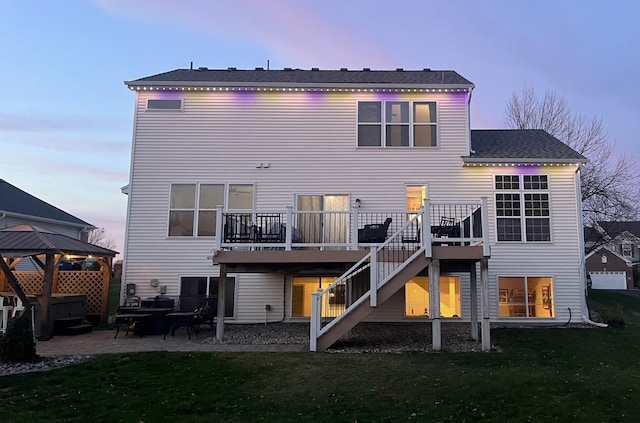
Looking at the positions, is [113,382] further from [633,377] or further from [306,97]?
[306,97]

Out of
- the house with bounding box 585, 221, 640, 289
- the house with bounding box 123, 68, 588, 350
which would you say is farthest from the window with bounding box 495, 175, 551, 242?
the house with bounding box 585, 221, 640, 289

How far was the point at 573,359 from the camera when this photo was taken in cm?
792

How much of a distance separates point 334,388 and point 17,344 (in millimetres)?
5513

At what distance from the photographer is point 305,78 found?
46.9 ft

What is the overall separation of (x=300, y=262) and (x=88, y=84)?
650 inches

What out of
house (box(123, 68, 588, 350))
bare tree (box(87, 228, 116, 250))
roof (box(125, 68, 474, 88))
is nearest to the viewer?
house (box(123, 68, 588, 350))

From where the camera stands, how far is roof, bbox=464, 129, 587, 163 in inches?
507

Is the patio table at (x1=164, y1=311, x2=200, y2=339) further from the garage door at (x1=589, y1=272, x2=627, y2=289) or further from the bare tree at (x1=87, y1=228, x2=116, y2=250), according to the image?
the bare tree at (x1=87, y1=228, x2=116, y2=250)

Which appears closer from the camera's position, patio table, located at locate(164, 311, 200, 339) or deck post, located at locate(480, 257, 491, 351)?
deck post, located at locate(480, 257, 491, 351)

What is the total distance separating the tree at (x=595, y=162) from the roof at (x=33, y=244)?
21.3 m

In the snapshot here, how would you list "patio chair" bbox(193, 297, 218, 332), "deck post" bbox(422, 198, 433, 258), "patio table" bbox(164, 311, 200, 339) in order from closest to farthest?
"deck post" bbox(422, 198, 433, 258)
"patio table" bbox(164, 311, 200, 339)
"patio chair" bbox(193, 297, 218, 332)

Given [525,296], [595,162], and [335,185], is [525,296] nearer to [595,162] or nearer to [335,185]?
[335,185]

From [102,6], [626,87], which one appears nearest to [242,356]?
[102,6]

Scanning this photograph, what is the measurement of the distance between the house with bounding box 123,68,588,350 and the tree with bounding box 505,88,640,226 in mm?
9304
